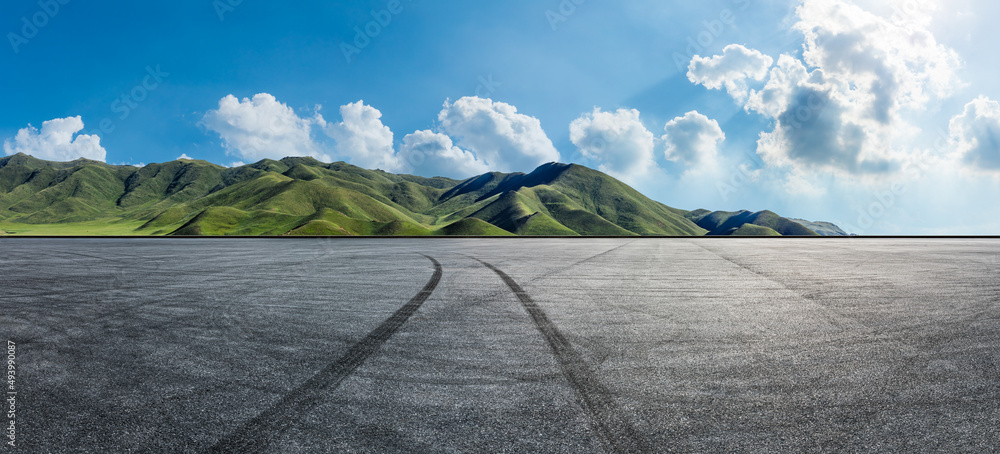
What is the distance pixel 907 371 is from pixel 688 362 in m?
2.33

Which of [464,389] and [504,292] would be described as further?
[504,292]

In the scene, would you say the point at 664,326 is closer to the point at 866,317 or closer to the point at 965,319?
the point at 866,317

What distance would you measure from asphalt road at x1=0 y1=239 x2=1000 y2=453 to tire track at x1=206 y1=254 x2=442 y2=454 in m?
0.03

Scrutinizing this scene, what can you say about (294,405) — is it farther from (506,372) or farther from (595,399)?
(595,399)

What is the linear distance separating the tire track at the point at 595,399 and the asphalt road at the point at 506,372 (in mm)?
27

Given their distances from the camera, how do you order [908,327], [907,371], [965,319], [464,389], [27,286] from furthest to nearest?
[27,286]
[965,319]
[908,327]
[907,371]
[464,389]

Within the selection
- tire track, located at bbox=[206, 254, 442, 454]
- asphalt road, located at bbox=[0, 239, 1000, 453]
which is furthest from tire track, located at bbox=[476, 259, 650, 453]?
tire track, located at bbox=[206, 254, 442, 454]

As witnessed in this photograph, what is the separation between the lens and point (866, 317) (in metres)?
8.17

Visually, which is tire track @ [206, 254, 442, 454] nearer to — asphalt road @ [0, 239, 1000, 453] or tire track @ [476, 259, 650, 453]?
asphalt road @ [0, 239, 1000, 453]

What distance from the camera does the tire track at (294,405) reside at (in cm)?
357

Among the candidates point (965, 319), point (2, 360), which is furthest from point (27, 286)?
point (965, 319)

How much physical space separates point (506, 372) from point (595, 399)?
1.12 metres

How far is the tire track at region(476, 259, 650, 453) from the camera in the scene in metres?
3.56

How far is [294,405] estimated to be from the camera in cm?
426
